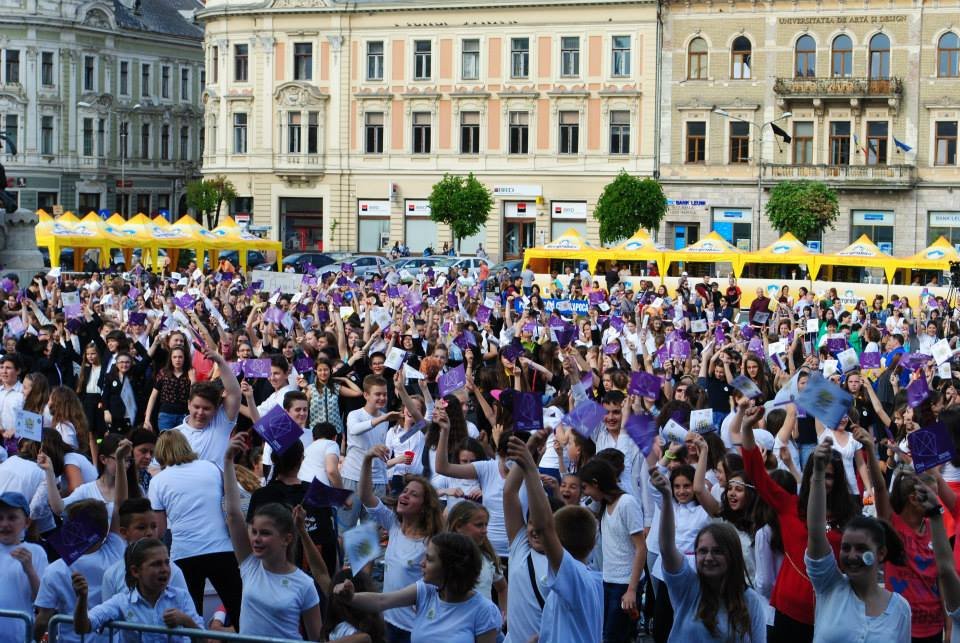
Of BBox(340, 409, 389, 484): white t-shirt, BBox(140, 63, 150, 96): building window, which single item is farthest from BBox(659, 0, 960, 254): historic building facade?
BBox(340, 409, 389, 484): white t-shirt

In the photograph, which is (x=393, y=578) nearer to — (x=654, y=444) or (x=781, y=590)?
(x=781, y=590)

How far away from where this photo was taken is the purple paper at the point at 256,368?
14.7 metres

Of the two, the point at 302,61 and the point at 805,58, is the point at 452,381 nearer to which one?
the point at 805,58

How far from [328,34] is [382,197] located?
7085 millimetres

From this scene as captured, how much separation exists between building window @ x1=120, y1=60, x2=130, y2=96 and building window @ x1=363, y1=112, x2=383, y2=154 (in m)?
20.9

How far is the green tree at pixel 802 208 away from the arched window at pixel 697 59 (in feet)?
21.4

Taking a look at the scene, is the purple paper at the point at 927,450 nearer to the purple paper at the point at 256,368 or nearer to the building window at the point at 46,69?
the purple paper at the point at 256,368

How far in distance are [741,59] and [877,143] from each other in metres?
6.03

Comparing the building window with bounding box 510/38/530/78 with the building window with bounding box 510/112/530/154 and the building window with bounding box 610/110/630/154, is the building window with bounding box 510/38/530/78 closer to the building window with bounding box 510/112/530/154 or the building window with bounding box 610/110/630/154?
the building window with bounding box 510/112/530/154

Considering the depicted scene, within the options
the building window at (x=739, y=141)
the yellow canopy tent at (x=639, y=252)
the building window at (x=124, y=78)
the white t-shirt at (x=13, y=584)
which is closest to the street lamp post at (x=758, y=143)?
the building window at (x=739, y=141)

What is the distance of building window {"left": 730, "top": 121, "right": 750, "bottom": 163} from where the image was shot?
60438mm

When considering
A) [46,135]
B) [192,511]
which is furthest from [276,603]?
[46,135]

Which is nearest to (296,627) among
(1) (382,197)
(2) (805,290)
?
(2) (805,290)

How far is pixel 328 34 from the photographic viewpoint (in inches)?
2581
